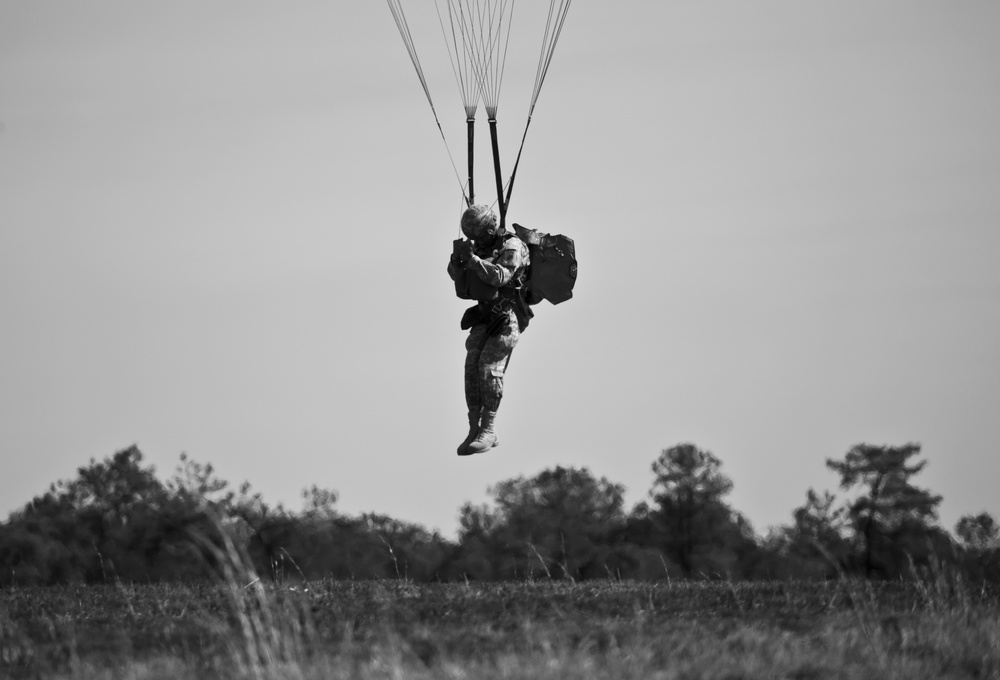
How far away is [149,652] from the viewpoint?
11562 mm

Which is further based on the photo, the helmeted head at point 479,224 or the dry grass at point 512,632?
the helmeted head at point 479,224

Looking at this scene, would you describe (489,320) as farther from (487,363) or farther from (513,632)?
(513,632)

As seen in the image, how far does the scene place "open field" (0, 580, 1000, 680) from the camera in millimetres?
10703

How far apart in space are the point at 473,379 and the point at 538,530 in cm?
3043

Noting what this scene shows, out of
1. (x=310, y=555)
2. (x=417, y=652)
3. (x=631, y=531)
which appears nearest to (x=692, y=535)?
(x=631, y=531)

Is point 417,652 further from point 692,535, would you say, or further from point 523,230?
point 692,535

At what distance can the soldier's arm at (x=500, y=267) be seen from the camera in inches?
605

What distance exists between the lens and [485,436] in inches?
633

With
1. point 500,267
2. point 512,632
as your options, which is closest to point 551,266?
point 500,267

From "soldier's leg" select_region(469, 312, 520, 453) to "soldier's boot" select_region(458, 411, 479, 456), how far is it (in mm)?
34

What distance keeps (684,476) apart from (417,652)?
37.9 meters

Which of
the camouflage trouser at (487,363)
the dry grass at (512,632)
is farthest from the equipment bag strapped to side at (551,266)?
the dry grass at (512,632)

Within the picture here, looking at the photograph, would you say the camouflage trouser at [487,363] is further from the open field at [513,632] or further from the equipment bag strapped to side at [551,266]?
the open field at [513,632]

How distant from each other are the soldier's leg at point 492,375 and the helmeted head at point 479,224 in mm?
785
